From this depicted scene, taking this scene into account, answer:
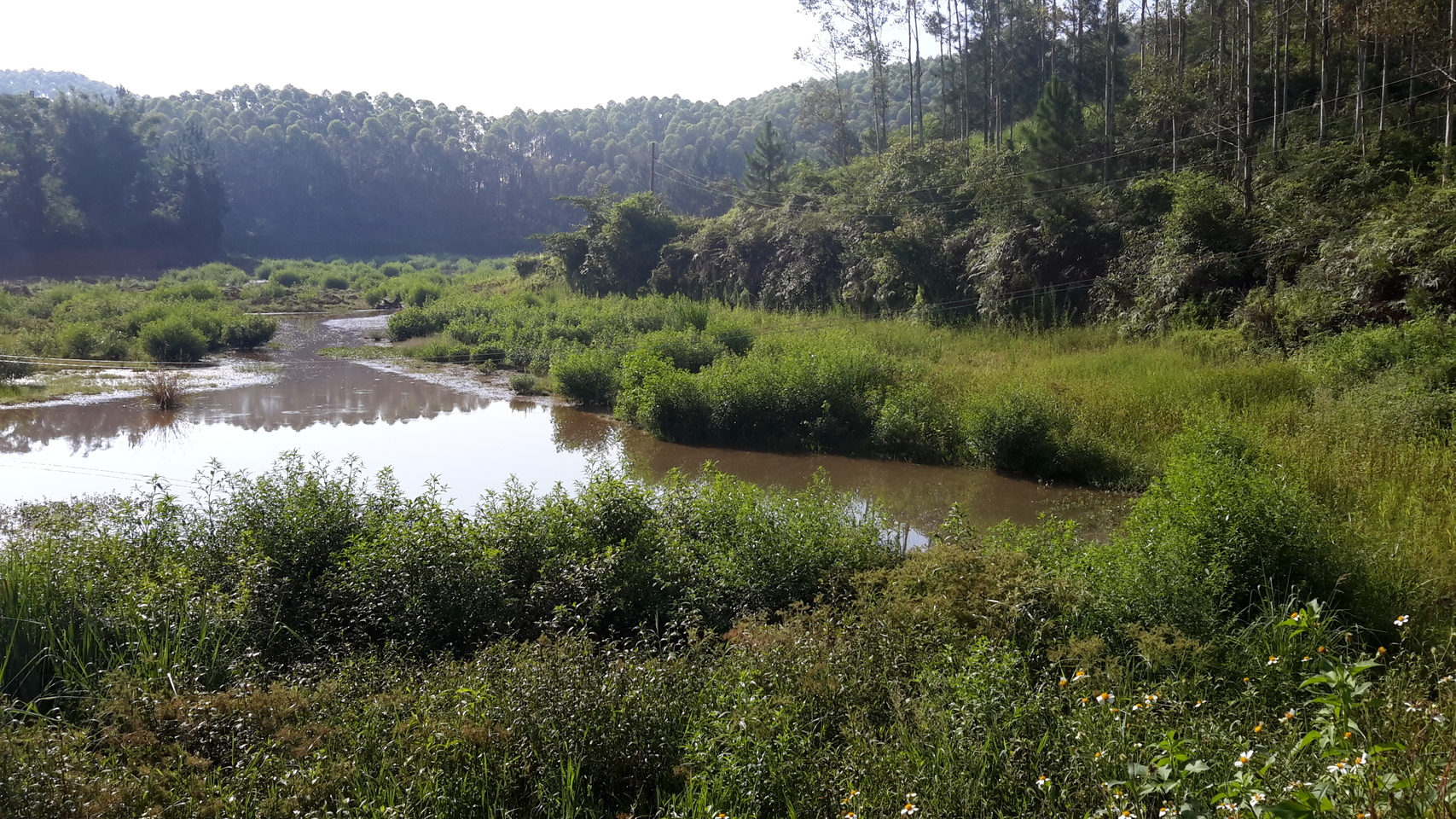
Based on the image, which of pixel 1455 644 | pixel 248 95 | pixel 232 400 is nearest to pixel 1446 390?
pixel 1455 644

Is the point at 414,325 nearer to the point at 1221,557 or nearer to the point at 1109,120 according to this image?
the point at 1109,120

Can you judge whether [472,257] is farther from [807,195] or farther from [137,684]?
[137,684]

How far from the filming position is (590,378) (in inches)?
723

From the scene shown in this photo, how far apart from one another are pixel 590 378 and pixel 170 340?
13.3m

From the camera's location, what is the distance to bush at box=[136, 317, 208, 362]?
23719 millimetres

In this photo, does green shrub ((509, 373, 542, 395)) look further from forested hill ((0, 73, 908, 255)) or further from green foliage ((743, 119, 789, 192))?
forested hill ((0, 73, 908, 255))

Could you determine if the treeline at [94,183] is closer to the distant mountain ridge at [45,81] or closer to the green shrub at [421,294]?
the green shrub at [421,294]

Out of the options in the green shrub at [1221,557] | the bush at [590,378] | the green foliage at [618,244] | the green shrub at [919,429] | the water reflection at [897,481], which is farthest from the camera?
the green foliage at [618,244]

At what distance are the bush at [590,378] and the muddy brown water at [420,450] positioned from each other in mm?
454

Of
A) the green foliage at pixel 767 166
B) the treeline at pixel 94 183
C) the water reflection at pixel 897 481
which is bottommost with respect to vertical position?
the water reflection at pixel 897 481

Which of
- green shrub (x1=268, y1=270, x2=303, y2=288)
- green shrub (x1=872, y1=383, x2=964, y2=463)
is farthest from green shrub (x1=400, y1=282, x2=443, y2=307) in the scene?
green shrub (x1=872, y1=383, x2=964, y2=463)

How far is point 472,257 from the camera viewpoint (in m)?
74.9

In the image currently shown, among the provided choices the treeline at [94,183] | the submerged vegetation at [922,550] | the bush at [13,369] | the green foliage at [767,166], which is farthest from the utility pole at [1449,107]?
the treeline at [94,183]

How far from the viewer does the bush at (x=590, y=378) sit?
59.9 feet
